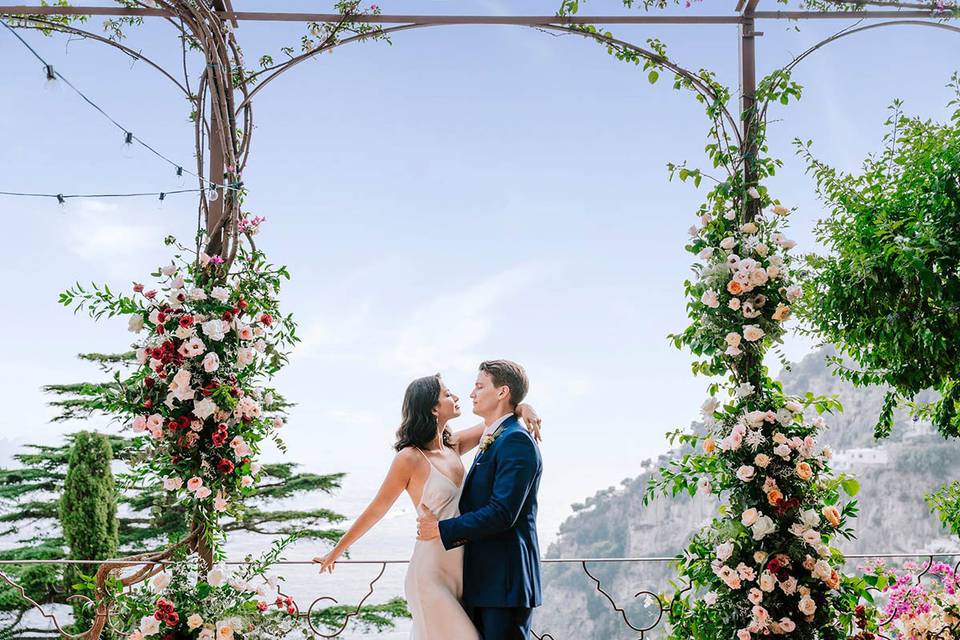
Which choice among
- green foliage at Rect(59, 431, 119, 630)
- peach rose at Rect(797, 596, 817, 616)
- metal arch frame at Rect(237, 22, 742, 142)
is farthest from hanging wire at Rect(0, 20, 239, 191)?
green foliage at Rect(59, 431, 119, 630)

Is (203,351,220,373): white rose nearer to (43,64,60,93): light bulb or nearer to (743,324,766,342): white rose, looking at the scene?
(43,64,60,93): light bulb

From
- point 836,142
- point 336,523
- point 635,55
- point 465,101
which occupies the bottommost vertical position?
point 336,523

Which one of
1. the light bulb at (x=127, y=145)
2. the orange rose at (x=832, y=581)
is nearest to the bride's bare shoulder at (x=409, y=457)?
the light bulb at (x=127, y=145)

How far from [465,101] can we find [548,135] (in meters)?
2.15

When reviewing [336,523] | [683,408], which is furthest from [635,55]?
[683,408]

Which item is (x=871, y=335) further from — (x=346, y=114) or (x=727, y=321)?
(x=346, y=114)

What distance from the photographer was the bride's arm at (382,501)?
8.63 feet

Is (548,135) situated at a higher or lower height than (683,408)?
higher

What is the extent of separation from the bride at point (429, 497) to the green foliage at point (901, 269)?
1563 mm

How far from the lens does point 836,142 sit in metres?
16.1

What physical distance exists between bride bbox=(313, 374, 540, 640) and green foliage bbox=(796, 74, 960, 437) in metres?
1.56

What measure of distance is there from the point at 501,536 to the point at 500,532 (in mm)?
83

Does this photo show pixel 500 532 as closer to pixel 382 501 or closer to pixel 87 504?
pixel 382 501

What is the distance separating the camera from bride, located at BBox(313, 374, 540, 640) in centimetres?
252
